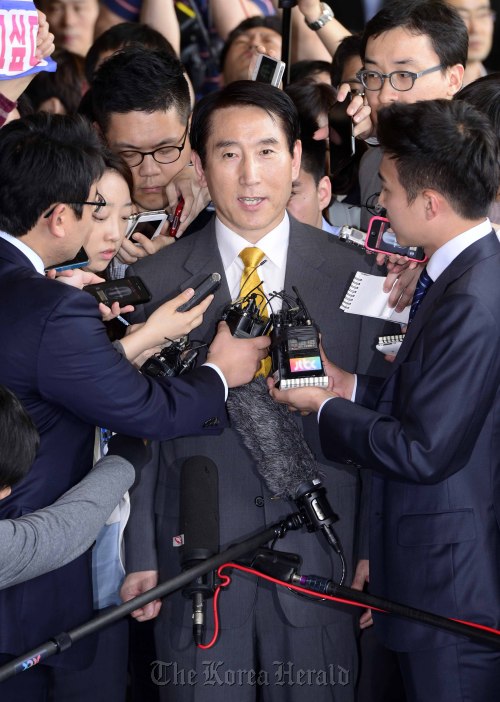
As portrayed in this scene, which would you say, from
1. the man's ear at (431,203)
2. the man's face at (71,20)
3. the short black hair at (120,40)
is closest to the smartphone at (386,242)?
the man's ear at (431,203)

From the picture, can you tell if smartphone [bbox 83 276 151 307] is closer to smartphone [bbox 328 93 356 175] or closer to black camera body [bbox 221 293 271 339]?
black camera body [bbox 221 293 271 339]

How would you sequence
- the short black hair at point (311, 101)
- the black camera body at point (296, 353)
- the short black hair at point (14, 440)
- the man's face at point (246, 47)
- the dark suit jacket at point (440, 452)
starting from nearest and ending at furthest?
1. the short black hair at point (14, 440)
2. the dark suit jacket at point (440, 452)
3. the black camera body at point (296, 353)
4. the short black hair at point (311, 101)
5. the man's face at point (246, 47)

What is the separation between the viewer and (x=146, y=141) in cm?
363

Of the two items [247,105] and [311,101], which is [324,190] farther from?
[247,105]

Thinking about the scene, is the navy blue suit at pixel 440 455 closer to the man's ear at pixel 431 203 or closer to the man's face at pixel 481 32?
the man's ear at pixel 431 203

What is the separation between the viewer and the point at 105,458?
8.14 feet

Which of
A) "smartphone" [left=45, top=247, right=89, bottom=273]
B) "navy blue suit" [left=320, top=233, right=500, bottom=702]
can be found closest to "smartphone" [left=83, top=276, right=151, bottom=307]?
"smartphone" [left=45, top=247, right=89, bottom=273]

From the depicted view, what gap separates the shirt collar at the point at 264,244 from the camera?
286cm

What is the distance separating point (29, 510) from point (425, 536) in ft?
3.22

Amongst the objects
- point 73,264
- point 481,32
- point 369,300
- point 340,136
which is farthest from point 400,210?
point 481,32

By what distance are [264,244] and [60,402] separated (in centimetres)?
84

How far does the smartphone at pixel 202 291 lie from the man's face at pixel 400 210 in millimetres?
531

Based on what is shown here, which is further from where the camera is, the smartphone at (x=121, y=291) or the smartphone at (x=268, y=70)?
the smartphone at (x=268, y=70)

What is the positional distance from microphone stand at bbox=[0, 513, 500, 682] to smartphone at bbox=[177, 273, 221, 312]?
81 centimetres
